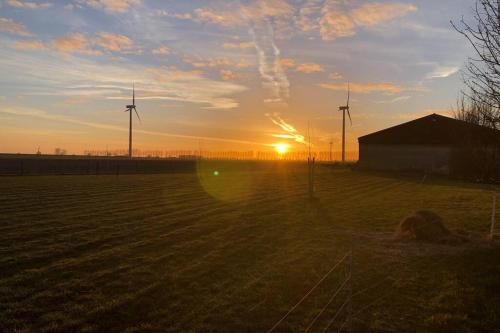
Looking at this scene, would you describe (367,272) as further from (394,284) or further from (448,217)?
(448,217)

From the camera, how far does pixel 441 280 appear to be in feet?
29.2

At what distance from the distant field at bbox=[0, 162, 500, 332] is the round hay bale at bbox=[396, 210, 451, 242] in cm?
62

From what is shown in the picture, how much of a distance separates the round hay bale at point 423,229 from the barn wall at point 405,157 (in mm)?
42686

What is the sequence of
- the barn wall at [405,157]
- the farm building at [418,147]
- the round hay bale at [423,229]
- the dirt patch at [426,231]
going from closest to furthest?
the dirt patch at [426,231] → the round hay bale at [423,229] → the farm building at [418,147] → the barn wall at [405,157]

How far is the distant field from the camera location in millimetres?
6680

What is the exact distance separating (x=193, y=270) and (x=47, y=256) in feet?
12.5

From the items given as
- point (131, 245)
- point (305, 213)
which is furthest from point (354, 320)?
point (305, 213)

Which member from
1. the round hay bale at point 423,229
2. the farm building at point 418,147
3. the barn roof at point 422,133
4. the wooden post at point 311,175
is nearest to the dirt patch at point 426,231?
the round hay bale at point 423,229

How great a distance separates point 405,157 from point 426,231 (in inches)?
1770

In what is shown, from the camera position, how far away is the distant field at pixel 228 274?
668 cm

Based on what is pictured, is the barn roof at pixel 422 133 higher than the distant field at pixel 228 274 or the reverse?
higher

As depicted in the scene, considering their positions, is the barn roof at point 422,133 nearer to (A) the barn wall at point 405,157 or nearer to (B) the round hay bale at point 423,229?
(A) the barn wall at point 405,157

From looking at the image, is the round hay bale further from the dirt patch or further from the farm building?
the farm building

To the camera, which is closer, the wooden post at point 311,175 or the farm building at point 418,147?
the wooden post at point 311,175
